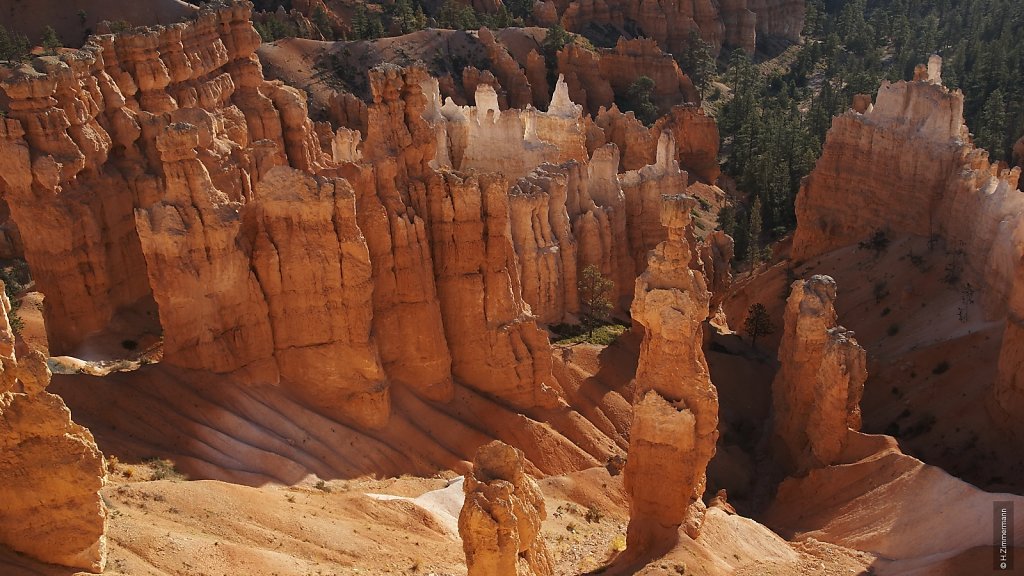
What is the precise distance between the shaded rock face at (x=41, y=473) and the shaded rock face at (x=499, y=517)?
22.4 feet

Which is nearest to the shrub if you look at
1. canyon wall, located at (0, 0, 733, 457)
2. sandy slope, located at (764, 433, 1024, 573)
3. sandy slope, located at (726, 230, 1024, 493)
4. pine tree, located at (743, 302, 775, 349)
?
canyon wall, located at (0, 0, 733, 457)

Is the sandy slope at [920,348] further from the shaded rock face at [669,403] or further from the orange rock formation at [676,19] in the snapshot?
the orange rock formation at [676,19]

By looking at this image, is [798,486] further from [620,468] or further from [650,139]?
[650,139]

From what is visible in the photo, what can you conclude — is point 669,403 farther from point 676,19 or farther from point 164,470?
point 676,19

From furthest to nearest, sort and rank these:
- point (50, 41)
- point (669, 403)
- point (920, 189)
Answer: point (50, 41), point (920, 189), point (669, 403)

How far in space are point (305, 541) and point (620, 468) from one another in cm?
1341

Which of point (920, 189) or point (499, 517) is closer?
point (499, 517)

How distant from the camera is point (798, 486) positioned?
1339 inches

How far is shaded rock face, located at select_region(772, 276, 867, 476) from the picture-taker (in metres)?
33.6

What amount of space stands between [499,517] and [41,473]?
8.13 m

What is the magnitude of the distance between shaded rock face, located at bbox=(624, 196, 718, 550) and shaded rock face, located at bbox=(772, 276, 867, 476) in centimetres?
817

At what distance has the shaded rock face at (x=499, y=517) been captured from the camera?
63.6ft

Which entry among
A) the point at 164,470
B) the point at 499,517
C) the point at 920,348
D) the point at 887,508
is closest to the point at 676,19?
the point at 920,348

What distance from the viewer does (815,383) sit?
35.0 metres
